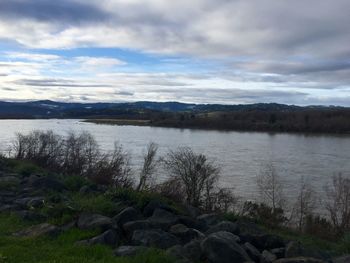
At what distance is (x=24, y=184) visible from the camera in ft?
36.3

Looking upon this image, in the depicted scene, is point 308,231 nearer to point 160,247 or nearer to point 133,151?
point 160,247

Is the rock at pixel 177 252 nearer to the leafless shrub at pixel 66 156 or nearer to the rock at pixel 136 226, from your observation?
the rock at pixel 136 226

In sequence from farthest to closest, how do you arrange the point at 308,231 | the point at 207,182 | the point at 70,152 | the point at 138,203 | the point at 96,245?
the point at 70,152, the point at 207,182, the point at 308,231, the point at 138,203, the point at 96,245

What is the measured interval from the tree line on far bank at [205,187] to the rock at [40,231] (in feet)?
28.6

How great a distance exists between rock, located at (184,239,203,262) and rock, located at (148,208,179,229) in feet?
4.27

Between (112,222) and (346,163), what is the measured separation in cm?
3336

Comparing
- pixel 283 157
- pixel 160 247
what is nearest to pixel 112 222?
pixel 160 247

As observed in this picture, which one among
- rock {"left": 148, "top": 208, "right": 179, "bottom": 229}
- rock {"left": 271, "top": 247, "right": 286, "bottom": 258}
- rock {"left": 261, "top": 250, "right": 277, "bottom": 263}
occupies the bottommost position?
rock {"left": 271, "top": 247, "right": 286, "bottom": 258}

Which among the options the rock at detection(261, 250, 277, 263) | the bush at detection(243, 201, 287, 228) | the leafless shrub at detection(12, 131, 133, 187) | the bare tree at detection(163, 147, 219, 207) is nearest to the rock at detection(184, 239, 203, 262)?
the rock at detection(261, 250, 277, 263)

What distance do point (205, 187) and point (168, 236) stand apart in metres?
18.7

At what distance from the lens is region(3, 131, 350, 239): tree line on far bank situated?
18547 mm

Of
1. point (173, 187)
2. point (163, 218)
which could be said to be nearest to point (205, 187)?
point (173, 187)

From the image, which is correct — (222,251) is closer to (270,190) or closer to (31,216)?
(31,216)

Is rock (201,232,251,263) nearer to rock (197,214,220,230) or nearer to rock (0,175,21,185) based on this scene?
rock (197,214,220,230)
